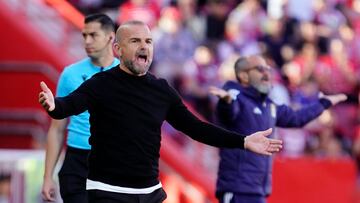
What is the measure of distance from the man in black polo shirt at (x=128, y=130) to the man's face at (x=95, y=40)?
1311 millimetres

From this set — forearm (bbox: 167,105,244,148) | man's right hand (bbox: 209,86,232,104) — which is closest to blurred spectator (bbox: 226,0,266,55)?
man's right hand (bbox: 209,86,232,104)

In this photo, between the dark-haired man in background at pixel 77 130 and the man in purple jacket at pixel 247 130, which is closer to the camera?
the dark-haired man in background at pixel 77 130

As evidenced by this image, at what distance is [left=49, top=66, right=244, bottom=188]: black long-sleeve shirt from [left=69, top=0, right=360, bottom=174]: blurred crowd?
7989mm

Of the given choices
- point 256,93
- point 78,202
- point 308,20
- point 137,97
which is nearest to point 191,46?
point 308,20

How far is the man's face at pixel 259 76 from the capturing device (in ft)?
29.5

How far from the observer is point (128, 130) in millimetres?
6824

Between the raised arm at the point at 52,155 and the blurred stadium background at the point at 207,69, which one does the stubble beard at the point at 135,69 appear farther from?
the blurred stadium background at the point at 207,69

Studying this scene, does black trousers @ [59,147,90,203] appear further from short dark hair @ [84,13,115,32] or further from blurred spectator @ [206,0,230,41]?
blurred spectator @ [206,0,230,41]

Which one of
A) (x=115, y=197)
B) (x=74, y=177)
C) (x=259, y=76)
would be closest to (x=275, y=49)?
(x=259, y=76)

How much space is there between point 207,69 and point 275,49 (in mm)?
1697

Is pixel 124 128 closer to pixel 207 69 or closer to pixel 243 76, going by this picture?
pixel 243 76

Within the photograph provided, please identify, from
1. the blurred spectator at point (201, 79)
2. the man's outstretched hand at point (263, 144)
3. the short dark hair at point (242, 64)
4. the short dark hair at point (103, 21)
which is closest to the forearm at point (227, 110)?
the short dark hair at point (242, 64)

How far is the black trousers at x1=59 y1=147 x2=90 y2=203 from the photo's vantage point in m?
8.12

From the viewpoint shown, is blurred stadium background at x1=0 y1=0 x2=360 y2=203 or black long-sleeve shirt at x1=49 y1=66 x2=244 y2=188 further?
blurred stadium background at x1=0 y1=0 x2=360 y2=203
